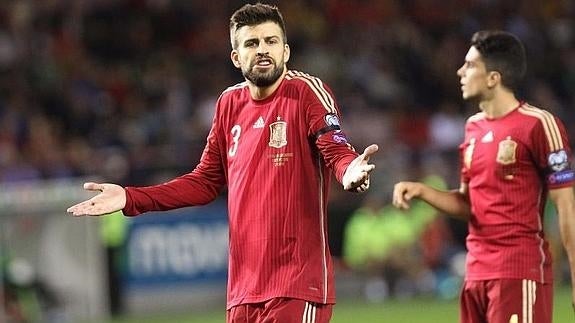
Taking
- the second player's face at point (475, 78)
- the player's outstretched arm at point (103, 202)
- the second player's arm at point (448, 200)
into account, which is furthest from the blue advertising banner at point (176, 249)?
the player's outstretched arm at point (103, 202)

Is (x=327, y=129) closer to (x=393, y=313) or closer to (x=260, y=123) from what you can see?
(x=260, y=123)

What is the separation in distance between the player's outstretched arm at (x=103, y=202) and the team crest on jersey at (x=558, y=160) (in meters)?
2.17

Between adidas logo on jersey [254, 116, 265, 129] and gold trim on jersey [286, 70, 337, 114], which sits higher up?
gold trim on jersey [286, 70, 337, 114]

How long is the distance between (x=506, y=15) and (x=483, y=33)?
14485 millimetres

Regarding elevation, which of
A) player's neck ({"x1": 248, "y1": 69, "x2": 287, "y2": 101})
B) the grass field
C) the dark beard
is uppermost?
the dark beard

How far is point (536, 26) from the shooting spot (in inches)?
854

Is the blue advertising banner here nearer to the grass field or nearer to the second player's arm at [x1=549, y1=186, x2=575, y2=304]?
the grass field

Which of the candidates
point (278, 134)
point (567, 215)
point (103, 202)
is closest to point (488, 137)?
point (567, 215)

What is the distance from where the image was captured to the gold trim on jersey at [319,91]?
6344 mm

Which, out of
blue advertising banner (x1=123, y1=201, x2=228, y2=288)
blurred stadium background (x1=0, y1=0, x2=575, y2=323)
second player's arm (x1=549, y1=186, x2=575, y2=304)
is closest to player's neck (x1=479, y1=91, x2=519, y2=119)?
second player's arm (x1=549, y1=186, x2=575, y2=304)

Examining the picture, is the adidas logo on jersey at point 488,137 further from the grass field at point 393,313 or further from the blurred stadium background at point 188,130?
the blurred stadium background at point 188,130

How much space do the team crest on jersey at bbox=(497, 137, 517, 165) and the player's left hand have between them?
1.65 metres

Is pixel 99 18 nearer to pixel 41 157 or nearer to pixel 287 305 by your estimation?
pixel 41 157

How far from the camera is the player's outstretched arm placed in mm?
6430
